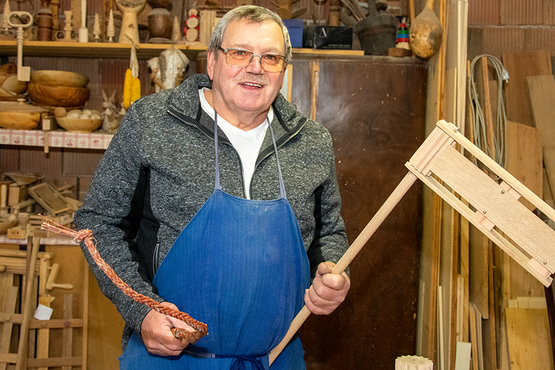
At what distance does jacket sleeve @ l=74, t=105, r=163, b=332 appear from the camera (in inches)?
47.3

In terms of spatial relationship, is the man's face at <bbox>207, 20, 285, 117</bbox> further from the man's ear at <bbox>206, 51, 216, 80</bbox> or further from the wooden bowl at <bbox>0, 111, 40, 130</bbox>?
the wooden bowl at <bbox>0, 111, 40, 130</bbox>

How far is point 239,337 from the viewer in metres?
1.21

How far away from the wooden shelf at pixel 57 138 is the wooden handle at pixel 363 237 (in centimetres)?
175

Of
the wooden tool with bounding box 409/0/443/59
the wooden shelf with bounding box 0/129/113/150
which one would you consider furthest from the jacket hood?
the wooden shelf with bounding box 0/129/113/150

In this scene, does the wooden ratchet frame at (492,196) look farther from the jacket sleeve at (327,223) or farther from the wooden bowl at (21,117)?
the wooden bowl at (21,117)

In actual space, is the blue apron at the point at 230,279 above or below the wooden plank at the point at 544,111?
below

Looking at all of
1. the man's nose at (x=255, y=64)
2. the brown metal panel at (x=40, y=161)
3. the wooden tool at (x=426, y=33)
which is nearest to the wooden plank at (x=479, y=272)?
the wooden tool at (x=426, y=33)

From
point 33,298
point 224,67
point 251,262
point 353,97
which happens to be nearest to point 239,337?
point 251,262

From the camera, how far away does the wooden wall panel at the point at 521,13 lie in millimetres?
2838

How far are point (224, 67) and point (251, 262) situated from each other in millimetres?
519

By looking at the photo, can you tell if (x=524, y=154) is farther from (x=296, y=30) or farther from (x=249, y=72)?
(x=249, y=72)

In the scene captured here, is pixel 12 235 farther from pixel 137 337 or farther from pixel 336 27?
pixel 336 27

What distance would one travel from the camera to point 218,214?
117cm

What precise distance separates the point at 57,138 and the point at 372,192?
1.74m
